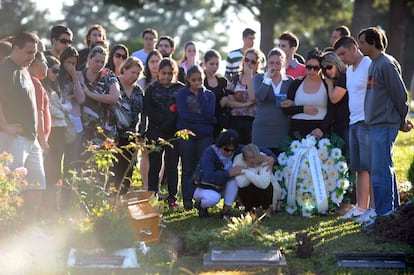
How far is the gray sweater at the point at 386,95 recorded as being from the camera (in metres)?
9.48

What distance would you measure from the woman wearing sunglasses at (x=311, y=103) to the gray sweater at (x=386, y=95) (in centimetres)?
136

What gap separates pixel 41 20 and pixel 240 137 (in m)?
57.3

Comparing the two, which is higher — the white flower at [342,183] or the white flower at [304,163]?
the white flower at [304,163]

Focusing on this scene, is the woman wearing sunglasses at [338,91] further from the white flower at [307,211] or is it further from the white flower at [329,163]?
the white flower at [307,211]

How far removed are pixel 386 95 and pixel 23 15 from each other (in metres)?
57.0

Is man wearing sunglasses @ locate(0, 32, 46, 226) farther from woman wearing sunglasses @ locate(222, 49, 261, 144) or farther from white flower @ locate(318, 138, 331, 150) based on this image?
white flower @ locate(318, 138, 331, 150)

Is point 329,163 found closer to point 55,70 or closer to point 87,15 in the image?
point 55,70

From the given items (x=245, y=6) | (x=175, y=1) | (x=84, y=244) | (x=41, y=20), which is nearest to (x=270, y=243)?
(x=84, y=244)

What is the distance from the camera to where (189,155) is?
11.1 m

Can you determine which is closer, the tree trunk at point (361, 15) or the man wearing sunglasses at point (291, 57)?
the man wearing sunglasses at point (291, 57)

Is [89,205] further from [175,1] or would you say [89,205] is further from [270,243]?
[175,1]

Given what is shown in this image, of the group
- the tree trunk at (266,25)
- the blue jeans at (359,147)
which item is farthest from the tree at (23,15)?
the blue jeans at (359,147)

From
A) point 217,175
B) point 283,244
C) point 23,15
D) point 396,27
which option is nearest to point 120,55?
point 217,175

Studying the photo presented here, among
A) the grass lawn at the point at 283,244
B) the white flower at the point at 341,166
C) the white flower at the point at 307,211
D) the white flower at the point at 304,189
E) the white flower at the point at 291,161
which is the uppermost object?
the white flower at the point at 291,161
